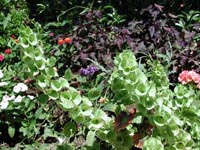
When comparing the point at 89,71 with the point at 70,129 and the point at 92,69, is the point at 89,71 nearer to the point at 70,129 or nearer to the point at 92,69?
the point at 92,69

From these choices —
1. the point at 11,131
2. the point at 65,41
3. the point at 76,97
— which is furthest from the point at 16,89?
the point at 76,97

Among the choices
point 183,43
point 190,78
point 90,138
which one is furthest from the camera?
point 183,43

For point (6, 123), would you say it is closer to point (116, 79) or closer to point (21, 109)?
point (21, 109)

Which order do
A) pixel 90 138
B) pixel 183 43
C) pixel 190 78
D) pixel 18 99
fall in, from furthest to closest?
pixel 183 43, pixel 18 99, pixel 190 78, pixel 90 138

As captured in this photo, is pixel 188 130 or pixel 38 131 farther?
pixel 38 131

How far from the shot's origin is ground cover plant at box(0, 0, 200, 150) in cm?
195

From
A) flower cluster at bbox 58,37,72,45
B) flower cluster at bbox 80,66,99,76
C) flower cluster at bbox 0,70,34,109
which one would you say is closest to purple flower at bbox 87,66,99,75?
flower cluster at bbox 80,66,99,76

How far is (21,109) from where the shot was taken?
344cm

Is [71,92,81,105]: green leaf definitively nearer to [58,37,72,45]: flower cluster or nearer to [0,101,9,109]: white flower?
[0,101,9,109]: white flower

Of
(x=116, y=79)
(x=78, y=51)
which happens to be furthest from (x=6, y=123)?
(x=116, y=79)

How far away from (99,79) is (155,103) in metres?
1.63

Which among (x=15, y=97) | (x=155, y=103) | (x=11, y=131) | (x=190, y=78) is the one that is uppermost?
(x=155, y=103)

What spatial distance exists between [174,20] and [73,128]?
2.45 m

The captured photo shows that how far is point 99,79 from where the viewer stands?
351 cm
